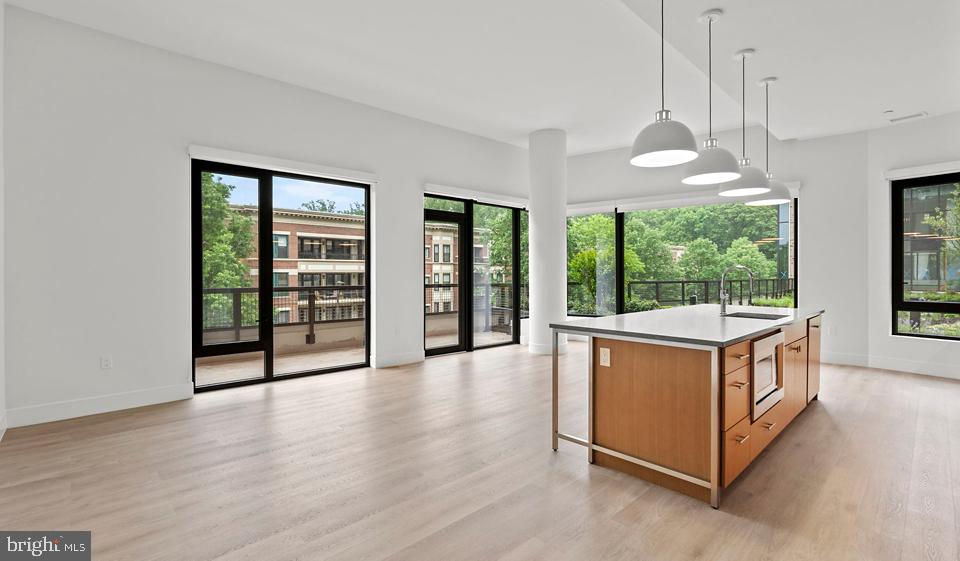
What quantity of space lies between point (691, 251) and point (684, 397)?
19.9 ft

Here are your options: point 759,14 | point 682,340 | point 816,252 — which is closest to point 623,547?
point 682,340

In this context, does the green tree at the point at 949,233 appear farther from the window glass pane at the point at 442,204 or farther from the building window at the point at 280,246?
the building window at the point at 280,246

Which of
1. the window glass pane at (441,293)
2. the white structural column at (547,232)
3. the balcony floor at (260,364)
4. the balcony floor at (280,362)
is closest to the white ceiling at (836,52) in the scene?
the white structural column at (547,232)

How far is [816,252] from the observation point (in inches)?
225

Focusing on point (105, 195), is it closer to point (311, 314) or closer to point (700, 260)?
point (311, 314)

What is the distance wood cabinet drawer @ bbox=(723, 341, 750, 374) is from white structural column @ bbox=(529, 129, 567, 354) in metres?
3.84

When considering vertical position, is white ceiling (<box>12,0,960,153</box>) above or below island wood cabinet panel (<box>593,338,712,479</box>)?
above

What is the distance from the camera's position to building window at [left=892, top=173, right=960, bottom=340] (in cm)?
504

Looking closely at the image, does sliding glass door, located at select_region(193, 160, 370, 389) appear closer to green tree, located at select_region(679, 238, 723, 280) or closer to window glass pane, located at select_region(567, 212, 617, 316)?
window glass pane, located at select_region(567, 212, 617, 316)

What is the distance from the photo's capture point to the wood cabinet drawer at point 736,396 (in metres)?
2.28

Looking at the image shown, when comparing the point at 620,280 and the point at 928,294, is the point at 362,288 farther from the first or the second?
the point at 928,294

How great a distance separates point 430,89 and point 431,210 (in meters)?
1.67

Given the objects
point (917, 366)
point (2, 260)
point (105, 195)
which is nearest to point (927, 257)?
point (917, 366)

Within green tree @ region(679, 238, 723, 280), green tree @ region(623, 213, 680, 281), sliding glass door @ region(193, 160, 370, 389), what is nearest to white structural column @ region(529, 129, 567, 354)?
green tree @ region(623, 213, 680, 281)
